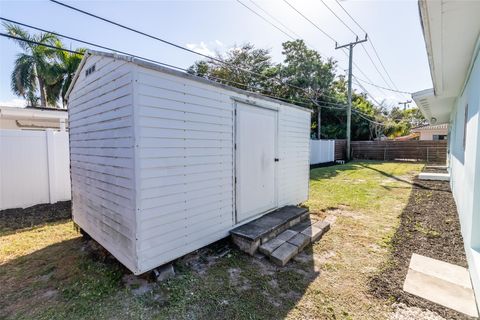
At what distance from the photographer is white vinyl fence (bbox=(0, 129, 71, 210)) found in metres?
4.82

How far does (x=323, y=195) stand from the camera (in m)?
6.77

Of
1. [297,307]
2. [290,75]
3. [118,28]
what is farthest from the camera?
[290,75]

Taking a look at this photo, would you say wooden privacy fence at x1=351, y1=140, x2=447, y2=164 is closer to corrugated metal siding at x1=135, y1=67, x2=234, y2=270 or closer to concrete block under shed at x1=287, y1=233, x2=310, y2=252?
concrete block under shed at x1=287, y1=233, x2=310, y2=252

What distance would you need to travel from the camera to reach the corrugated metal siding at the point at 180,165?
248 cm

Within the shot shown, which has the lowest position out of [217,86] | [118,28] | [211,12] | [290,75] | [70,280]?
[70,280]

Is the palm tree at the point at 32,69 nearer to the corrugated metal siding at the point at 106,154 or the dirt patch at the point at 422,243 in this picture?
the corrugated metal siding at the point at 106,154

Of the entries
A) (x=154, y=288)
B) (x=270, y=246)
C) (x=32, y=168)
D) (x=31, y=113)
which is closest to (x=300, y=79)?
(x=31, y=113)

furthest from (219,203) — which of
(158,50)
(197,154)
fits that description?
(158,50)

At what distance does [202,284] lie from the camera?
2.62 meters

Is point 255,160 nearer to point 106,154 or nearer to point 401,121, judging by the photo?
point 106,154

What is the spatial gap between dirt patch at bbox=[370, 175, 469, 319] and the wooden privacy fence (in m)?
12.0

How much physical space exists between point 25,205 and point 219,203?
4.81 meters

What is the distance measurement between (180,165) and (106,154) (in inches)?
39.2

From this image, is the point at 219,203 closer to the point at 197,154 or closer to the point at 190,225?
the point at 190,225
